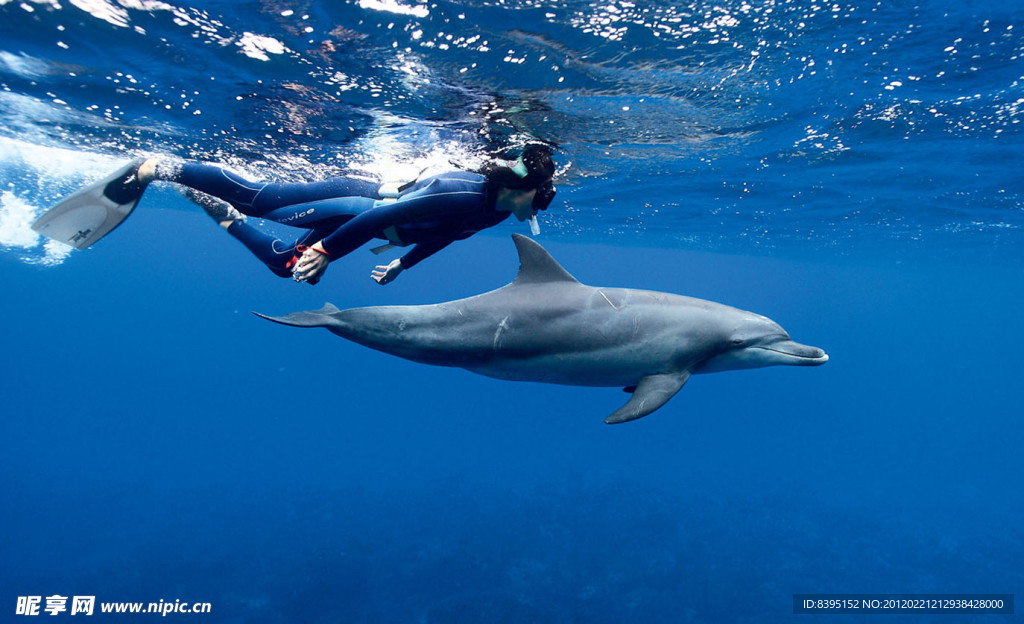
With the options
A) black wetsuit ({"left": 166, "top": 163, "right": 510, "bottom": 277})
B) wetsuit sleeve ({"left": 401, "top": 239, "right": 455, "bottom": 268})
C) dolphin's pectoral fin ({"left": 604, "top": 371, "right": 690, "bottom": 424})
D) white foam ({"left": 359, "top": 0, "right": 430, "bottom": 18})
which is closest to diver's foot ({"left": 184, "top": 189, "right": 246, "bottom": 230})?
black wetsuit ({"left": 166, "top": 163, "right": 510, "bottom": 277})

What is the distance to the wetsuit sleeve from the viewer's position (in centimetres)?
565

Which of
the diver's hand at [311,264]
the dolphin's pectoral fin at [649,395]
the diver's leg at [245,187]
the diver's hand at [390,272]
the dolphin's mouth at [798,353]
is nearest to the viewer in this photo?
the dolphin's pectoral fin at [649,395]

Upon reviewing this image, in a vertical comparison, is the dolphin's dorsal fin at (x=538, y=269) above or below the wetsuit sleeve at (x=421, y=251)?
above

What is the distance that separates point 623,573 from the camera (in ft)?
53.6

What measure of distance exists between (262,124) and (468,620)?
12.6 metres

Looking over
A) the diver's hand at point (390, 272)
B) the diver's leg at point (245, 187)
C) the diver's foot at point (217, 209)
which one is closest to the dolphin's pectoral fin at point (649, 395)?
the diver's hand at point (390, 272)

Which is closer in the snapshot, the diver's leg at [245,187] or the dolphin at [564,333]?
the dolphin at [564,333]

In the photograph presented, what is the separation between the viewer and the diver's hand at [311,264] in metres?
4.39

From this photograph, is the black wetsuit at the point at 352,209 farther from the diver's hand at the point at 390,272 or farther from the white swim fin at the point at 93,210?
the white swim fin at the point at 93,210

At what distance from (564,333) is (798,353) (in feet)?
7.07

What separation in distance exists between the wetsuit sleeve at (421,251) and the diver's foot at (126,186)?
116 inches

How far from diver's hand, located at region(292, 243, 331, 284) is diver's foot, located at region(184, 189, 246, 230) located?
2.33 metres

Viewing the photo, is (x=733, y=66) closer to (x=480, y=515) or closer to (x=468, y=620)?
(x=468, y=620)

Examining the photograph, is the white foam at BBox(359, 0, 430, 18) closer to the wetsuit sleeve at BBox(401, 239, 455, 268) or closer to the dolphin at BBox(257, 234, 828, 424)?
the wetsuit sleeve at BBox(401, 239, 455, 268)
